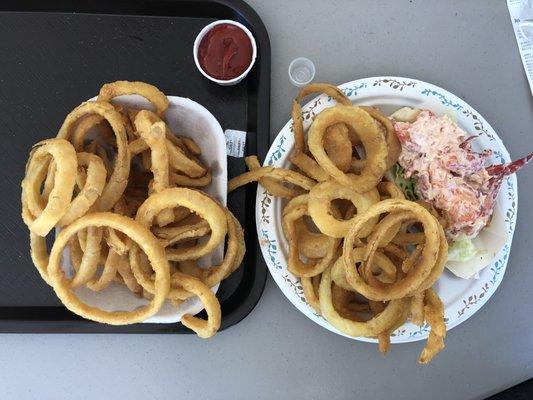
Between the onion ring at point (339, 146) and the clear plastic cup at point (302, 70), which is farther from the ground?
the clear plastic cup at point (302, 70)

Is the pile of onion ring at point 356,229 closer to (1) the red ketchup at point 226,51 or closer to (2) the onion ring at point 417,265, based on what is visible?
(2) the onion ring at point 417,265

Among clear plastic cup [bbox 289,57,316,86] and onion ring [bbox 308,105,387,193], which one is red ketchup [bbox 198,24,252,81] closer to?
clear plastic cup [bbox 289,57,316,86]

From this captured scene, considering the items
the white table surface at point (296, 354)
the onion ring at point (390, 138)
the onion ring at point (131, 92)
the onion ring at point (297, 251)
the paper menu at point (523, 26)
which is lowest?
the white table surface at point (296, 354)

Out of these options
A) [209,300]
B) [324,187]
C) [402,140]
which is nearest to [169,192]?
[209,300]

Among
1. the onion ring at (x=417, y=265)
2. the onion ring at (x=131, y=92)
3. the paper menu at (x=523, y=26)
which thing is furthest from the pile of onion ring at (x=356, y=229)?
the paper menu at (x=523, y=26)

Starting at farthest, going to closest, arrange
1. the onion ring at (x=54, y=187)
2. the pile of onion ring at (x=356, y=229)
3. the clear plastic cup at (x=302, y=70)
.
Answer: the clear plastic cup at (x=302, y=70)
the pile of onion ring at (x=356, y=229)
the onion ring at (x=54, y=187)
